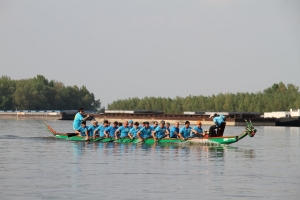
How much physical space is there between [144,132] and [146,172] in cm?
1621

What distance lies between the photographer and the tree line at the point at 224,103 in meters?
124

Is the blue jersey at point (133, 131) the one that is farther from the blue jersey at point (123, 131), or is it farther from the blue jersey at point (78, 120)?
the blue jersey at point (78, 120)

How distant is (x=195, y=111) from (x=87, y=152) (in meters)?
95.0

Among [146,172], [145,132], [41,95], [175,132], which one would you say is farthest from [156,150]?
[41,95]

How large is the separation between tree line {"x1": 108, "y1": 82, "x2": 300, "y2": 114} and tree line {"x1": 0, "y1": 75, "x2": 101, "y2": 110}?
15.5m

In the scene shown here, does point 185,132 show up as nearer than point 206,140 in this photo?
No

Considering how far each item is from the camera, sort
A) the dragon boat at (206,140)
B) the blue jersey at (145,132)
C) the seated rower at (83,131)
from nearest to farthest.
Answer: the dragon boat at (206,140)
the blue jersey at (145,132)
the seated rower at (83,131)

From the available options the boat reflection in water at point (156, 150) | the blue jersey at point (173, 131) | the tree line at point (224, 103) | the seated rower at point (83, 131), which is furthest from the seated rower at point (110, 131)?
the tree line at point (224, 103)

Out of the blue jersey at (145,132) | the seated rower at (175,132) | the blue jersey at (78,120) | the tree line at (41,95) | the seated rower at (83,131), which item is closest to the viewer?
the seated rower at (175,132)

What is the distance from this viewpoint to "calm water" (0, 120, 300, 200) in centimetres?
2430

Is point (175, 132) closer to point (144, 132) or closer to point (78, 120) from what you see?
point (144, 132)

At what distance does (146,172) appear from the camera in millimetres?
29812

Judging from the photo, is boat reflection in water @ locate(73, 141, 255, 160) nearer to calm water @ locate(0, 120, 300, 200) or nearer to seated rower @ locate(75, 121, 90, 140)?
calm water @ locate(0, 120, 300, 200)

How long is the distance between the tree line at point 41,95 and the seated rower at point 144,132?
11923 cm
